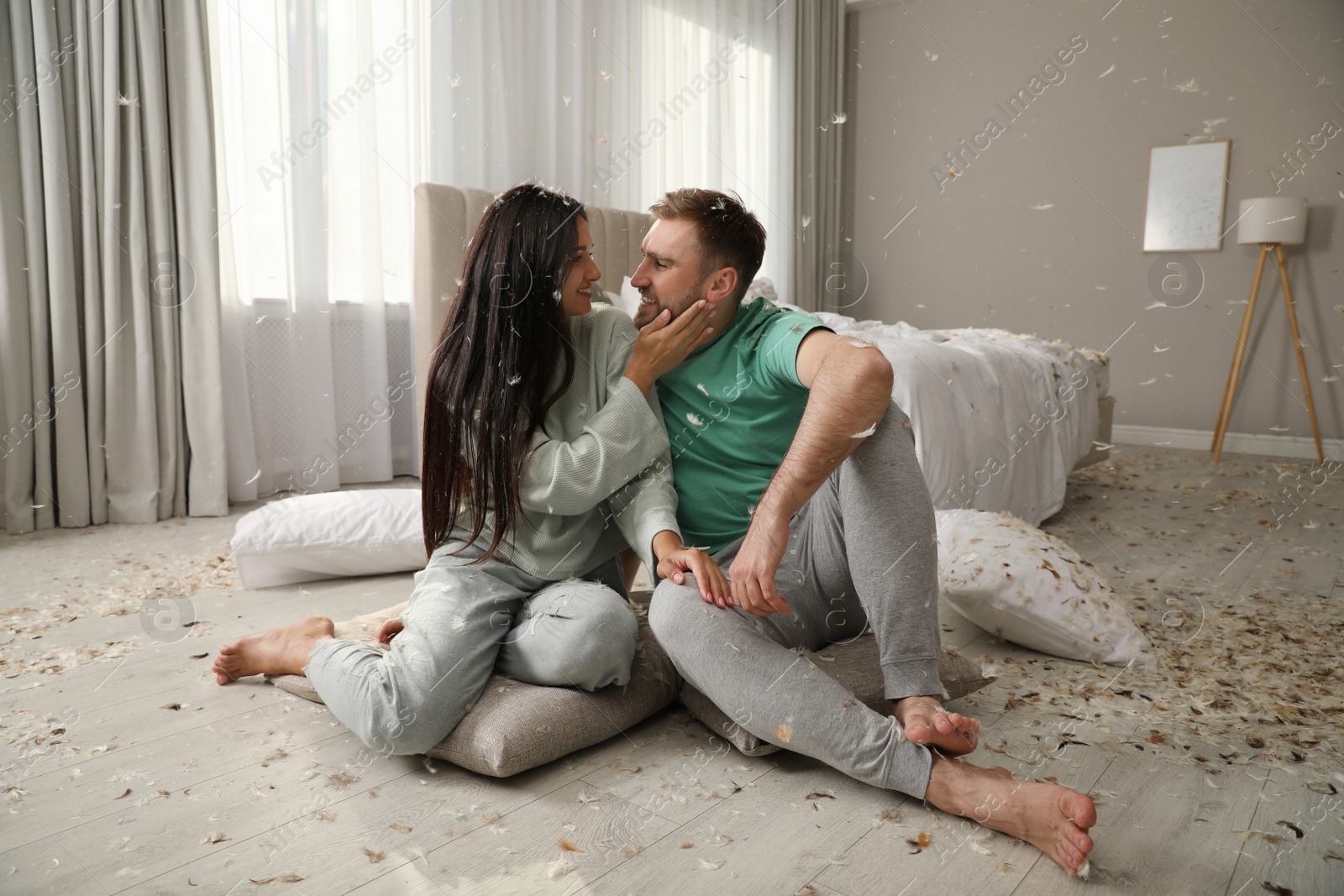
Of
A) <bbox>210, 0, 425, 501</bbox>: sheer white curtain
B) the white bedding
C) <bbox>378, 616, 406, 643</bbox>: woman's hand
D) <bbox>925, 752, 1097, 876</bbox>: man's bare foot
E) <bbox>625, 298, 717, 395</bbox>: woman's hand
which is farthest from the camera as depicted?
<bbox>210, 0, 425, 501</bbox>: sheer white curtain

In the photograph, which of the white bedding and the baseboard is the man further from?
the baseboard

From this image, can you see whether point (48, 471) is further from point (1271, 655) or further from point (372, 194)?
point (1271, 655)

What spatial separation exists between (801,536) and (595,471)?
319 millimetres

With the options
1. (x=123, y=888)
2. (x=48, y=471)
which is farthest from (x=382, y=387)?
(x=123, y=888)

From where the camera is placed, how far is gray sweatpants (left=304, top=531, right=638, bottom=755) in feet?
3.90

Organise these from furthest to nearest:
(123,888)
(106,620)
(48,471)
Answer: (48,471) → (106,620) → (123,888)

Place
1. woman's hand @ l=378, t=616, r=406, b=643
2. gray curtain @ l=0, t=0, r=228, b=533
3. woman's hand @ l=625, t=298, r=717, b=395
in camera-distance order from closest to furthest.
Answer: woman's hand @ l=625, t=298, r=717, b=395 → woman's hand @ l=378, t=616, r=406, b=643 → gray curtain @ l=0, t=0, r=228, b=533

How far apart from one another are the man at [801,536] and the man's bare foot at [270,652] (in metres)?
0.62

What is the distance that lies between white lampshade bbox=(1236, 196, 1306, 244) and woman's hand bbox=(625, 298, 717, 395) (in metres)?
3.89

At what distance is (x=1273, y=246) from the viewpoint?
4.30 metres

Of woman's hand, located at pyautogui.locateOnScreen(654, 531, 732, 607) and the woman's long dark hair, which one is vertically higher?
the woman's long dark hair

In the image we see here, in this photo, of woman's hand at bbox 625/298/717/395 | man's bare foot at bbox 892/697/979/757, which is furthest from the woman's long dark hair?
man's bare foot at bbox 892/697/979/757

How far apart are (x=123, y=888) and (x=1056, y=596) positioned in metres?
1.45

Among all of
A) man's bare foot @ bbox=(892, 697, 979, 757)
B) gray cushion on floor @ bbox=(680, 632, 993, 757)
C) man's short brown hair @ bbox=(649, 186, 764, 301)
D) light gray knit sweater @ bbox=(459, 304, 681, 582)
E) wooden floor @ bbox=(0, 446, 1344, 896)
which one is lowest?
wooden floor @ bbox=(0, 446, 1344, 896)
